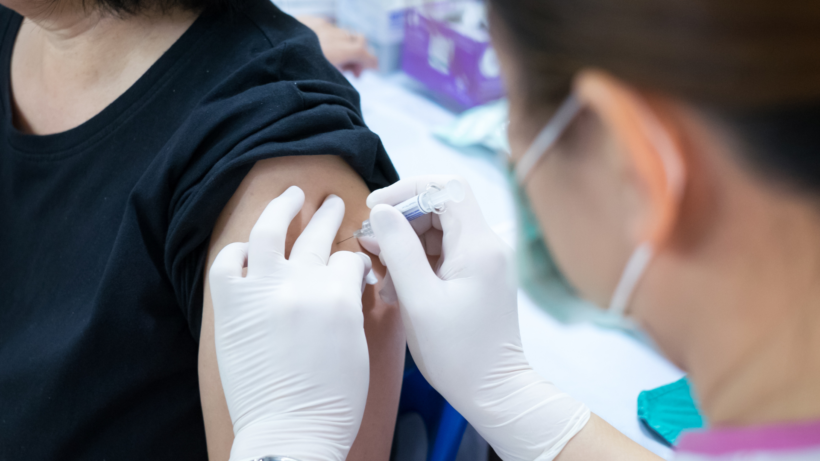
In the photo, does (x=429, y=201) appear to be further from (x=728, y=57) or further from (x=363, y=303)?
(x=728, y=57)

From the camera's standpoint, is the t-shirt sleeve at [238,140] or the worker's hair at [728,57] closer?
the worker's hair at [728,57]

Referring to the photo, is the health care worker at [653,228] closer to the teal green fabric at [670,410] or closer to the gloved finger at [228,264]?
the gloved finger at [228,264]

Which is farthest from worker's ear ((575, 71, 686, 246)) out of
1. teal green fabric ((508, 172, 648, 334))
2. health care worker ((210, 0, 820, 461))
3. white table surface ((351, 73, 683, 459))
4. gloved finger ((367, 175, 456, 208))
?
gloved finger ((367, 175, 456, 208))

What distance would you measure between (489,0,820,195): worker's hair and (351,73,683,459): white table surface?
0.41 m

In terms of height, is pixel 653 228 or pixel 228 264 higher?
pixel 653 228

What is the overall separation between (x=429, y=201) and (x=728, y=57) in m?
0.54

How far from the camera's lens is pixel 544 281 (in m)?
0.70

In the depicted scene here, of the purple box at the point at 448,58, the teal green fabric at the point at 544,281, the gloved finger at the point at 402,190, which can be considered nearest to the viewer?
the teal green fabric at the point at 544,281

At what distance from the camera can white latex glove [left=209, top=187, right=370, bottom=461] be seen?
81 centimetres

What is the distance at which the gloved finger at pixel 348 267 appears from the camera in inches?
33.1

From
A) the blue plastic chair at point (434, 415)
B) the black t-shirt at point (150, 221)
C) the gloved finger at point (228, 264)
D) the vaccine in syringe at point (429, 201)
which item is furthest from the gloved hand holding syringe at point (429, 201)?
the blue plastic chair at point (434, 415)

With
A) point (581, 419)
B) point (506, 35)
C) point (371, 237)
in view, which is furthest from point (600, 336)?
point (506, 35)

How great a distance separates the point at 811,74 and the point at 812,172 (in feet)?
0.25

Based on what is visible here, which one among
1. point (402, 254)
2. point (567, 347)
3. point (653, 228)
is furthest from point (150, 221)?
point (567, 347)
